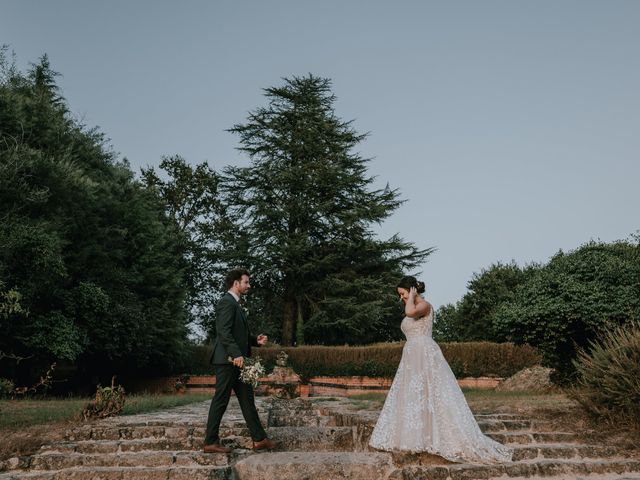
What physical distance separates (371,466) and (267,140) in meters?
26.0

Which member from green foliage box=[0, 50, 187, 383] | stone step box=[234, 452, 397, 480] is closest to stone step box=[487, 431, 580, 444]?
stone step box=[234, 452, 397, 480]

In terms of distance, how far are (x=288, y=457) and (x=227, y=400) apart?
2.94 ft

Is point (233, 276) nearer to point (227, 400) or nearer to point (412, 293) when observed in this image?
point (227, 400)

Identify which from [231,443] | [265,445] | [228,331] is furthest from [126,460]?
[228,331]

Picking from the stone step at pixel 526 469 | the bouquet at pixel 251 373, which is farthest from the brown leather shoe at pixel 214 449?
the stone step at pixel 526 469

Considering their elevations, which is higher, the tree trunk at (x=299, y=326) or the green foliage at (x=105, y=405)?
the tree trunk at (x=299, y=326)

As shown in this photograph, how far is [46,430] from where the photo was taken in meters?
7.97

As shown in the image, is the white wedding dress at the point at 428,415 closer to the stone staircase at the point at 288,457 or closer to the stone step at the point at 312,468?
the stone staircase at the point at 288,457

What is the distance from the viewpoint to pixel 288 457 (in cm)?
634

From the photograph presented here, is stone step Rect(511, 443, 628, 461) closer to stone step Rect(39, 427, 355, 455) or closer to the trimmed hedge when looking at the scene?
stone step Rect(39, 427, 355, 455)

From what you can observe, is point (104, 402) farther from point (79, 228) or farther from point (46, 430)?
point (79, 228)

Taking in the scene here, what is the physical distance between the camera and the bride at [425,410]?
253 inches

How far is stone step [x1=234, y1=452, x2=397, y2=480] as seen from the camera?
6066mm

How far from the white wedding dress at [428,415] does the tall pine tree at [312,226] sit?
20.8 metres
